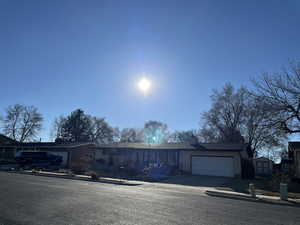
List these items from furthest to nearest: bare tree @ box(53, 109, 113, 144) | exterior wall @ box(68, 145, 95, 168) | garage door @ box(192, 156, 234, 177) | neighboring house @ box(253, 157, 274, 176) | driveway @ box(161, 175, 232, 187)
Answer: bare tree @ box(53, 109, 113, 144) < exterior wall @ box(68, 145, 95, 168) < neighboring house @ box(253, 157, 274, 176) < garage door @ box(192, 156, 234, 177) < driveway @ box(161, 175, 232, 187)

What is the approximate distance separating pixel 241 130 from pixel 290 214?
29.8 m

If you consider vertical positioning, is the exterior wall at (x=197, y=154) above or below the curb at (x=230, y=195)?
above

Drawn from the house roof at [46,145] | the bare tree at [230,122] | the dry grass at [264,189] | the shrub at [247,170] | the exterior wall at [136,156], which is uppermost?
the bare tree at [230,122]

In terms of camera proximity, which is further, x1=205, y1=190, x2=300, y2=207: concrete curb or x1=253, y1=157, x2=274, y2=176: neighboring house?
x1=253, y1=157, x2=274, y2=176: neighboring house

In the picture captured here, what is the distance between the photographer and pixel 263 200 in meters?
10.4

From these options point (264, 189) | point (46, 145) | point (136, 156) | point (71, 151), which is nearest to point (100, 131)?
point (46, 145)

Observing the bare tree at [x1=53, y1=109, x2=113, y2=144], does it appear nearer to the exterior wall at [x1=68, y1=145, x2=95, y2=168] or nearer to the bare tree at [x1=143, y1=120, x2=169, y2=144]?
the bare tree at [x1=143, y1=120, x2=169, y2=144]

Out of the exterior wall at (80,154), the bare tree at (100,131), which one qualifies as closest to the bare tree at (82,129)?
the bare tree at (100,131)

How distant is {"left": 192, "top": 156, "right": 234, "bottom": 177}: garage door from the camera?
A: 70.2 ft

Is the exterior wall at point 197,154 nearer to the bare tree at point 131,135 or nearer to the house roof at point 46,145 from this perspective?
the house roof at point 46,145

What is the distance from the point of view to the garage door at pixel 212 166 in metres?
21.4

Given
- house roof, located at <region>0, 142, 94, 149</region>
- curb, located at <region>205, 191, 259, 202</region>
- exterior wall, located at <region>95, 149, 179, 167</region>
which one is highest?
house roof, located at <region>0, 142, 94, 149</region>

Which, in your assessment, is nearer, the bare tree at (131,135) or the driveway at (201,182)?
the driveway at (201,182)

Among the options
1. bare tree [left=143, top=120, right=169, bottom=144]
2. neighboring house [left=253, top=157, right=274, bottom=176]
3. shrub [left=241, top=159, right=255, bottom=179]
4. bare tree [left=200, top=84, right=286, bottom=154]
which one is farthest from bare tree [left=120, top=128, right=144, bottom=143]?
shrub [left=241, top=159, right=255, bottom=179]
